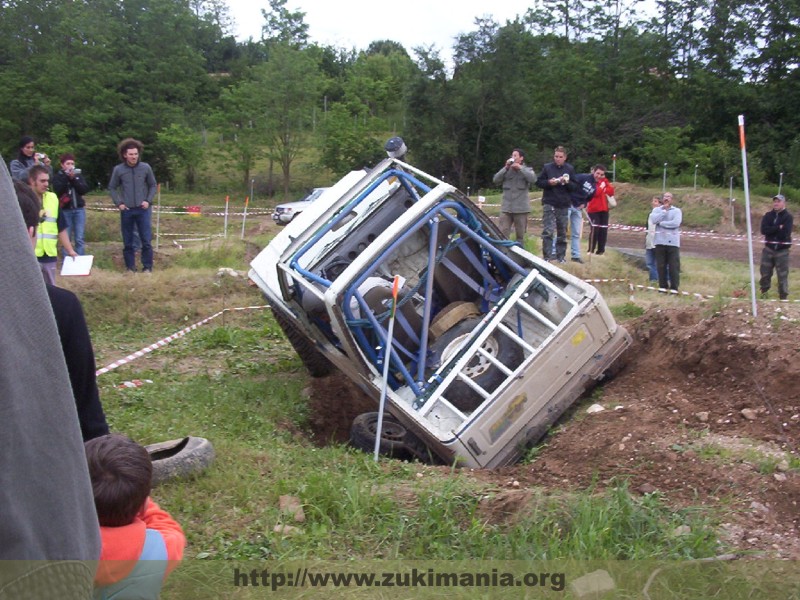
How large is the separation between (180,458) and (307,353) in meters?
3.51

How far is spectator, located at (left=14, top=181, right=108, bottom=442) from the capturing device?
10.3 feet

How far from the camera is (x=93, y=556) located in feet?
4.59

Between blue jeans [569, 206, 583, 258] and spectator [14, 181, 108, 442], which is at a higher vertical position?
spectator [14, 181, 108, 442]

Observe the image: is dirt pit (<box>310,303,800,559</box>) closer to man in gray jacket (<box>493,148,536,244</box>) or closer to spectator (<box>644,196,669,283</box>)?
man in gray jacket (<box>493,148,536,244</box>)

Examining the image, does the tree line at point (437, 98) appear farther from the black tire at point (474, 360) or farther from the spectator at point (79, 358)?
the spectator at point (79, 358)

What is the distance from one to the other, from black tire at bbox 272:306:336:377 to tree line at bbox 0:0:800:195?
102 ft

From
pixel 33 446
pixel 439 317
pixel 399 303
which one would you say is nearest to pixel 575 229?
pixel 439 317

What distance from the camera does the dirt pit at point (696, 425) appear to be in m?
4.87

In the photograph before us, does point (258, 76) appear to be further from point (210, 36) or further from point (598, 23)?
point (210, 36)

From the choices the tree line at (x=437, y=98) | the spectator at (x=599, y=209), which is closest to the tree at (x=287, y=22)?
the tree line at (x=437, y=98)

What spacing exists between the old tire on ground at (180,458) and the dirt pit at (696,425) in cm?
178

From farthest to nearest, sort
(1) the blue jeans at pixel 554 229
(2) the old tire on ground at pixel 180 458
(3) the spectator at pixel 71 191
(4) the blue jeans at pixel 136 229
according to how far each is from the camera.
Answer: (1) the blue jeans at pixel 554 229
(4) the blue jeans at pixel 136 229
(3) the spectator at pixel 71 191
(2) the old tire on ground at pixel 180 458

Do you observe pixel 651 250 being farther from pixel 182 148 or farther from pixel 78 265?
pixel 182 148

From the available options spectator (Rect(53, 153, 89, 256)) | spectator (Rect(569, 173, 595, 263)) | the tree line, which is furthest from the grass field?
the tree line
